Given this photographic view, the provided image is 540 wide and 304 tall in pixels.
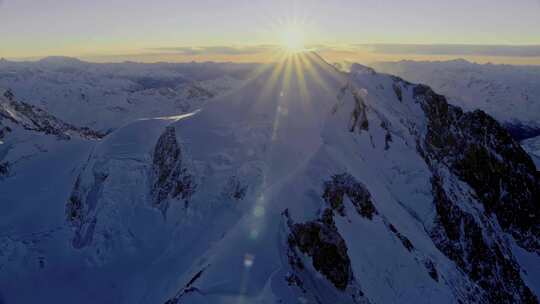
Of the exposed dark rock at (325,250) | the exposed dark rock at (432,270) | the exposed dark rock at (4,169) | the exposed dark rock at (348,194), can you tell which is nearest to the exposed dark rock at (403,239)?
the exposed dark rock at (432,270)

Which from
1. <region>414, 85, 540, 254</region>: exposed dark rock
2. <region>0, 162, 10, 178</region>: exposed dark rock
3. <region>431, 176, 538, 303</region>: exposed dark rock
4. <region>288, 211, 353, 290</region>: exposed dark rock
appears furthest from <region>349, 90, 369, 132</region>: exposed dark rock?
<region>0, 162, 10, 178</region>: exposed dark rock

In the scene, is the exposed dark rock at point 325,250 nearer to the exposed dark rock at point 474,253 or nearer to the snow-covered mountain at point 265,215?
the snow-covered mountain at point 265,215

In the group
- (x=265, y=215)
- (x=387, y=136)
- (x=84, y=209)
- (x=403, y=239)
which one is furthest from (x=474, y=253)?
(x=84, y=209)

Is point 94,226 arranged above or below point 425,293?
above

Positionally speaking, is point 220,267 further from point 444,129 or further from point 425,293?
point 444,129

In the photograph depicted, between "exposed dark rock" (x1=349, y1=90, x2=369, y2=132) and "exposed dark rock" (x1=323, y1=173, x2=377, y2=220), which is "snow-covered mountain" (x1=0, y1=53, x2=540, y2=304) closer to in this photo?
"exposed dark rock" (x1=323, y1=173, x2=377, y2=220)

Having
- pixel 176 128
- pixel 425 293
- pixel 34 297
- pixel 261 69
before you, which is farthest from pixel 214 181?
pixel 261 69
